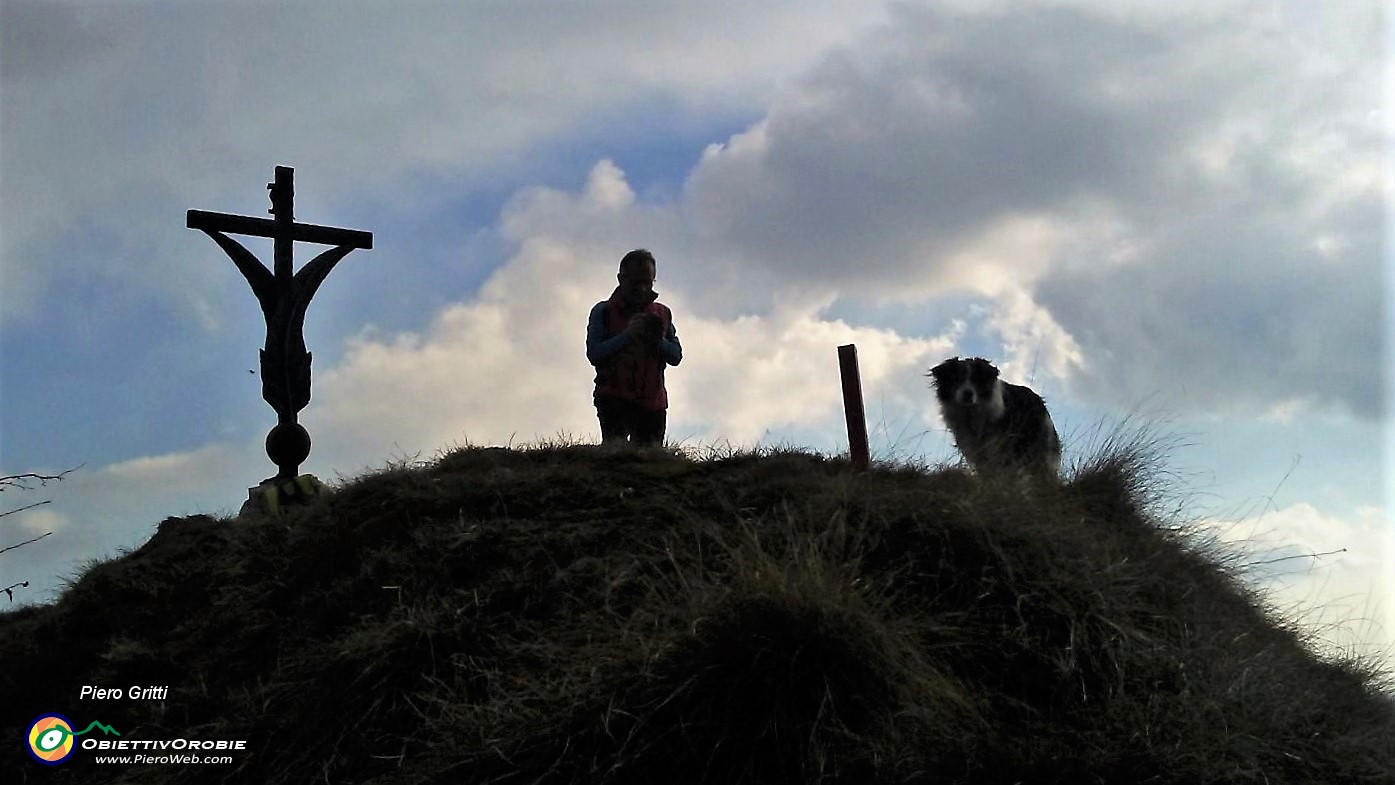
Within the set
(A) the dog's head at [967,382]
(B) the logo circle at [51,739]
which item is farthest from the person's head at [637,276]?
(B) the logo circle at [51,739]

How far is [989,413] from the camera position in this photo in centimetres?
939

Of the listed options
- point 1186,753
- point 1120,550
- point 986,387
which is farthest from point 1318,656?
point 1186,753

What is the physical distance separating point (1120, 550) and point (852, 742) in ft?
9.26

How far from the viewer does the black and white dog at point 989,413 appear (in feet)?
30.1

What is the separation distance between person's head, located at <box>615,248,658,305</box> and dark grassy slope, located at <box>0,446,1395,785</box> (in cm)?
161

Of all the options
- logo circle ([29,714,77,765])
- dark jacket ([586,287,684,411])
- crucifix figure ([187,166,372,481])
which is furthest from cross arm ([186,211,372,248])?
logo circle ([29,714,77,765])

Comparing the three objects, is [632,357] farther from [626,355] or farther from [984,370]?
[984,370]

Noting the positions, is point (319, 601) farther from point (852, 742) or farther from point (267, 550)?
point (852, 742)

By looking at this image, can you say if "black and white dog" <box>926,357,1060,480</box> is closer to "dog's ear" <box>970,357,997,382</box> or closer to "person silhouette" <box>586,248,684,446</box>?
"dog's ear" <box>970,357,997,382</box>

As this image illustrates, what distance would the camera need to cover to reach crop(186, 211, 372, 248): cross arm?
9391 millimetres

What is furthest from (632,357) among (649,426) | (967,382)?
(967,382)

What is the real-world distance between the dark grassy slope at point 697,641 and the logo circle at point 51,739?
11 centimetres

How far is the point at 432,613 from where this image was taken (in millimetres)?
5988

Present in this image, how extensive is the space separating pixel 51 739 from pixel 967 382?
660cm
